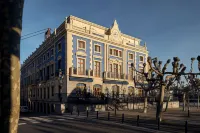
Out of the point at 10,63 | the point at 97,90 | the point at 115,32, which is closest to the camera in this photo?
the point at 10,63

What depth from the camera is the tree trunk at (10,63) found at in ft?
6.14

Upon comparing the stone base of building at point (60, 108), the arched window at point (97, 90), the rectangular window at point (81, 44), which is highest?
the rectangular window at point (81, 44)

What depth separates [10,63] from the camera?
1.94m

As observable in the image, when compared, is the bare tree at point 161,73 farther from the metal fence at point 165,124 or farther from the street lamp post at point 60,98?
the street lamp post at point 60,98

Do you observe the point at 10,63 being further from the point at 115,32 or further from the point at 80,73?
the point at 115,32

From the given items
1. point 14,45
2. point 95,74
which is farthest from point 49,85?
point 14,45

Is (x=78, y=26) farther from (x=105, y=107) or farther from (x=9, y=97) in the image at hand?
(x=9, y=97)

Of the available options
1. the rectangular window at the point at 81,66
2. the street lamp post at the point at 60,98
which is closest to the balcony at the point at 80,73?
the rectangular window at the point at 81,66

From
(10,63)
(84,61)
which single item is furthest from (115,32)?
(10,63)

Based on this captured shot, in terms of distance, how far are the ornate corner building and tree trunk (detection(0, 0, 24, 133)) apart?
24.8m

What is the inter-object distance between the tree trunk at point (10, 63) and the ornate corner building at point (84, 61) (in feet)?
81.3

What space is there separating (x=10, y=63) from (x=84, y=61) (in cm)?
2710

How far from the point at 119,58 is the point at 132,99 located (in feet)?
24.4

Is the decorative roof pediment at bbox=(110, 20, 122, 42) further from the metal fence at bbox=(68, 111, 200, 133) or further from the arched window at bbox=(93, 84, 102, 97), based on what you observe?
the metal fence at bbox=(68, 111, 200, 133)
